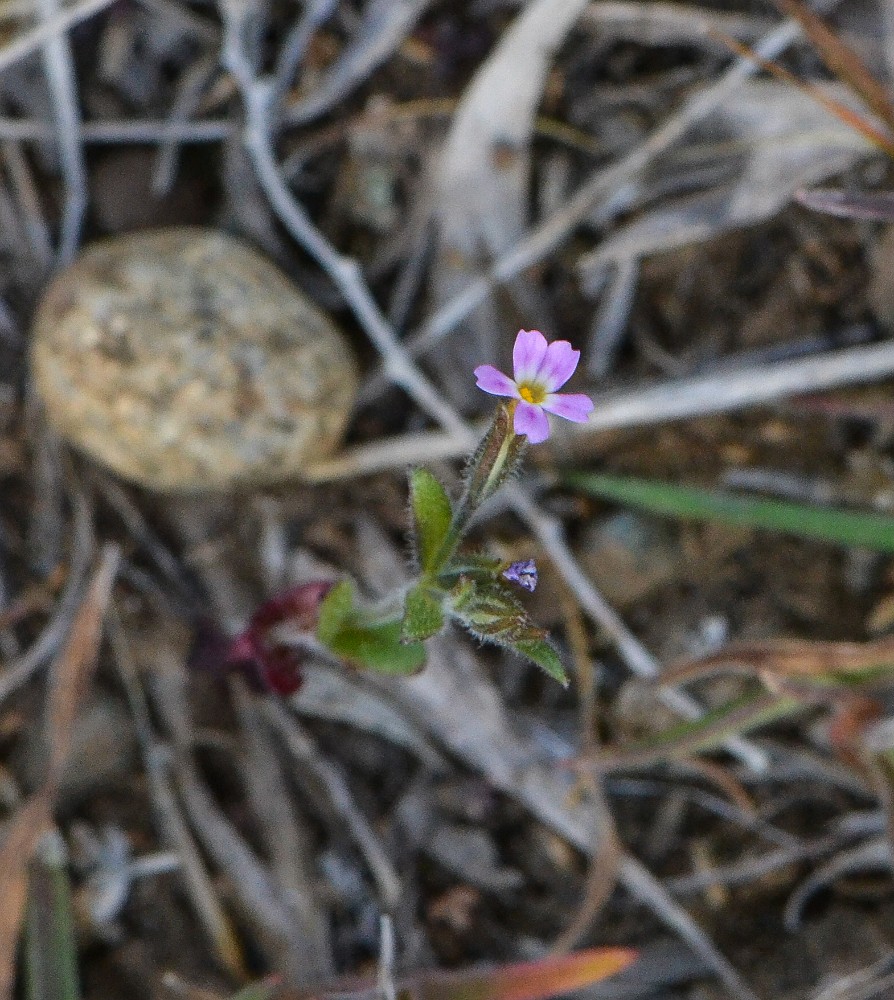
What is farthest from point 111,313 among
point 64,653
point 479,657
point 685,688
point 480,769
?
point 685,688

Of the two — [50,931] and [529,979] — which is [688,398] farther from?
[50,931]

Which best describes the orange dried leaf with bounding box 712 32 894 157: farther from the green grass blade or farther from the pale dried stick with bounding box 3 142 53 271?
the green grass blade

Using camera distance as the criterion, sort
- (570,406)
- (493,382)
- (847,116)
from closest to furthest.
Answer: (493,382) < (570,406) < (847,116)

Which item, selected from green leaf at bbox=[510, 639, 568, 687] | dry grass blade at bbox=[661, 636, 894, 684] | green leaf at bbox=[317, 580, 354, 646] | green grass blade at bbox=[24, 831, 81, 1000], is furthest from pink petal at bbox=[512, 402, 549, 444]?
green grass blade at bbox=[24, 831, 81, 1000]

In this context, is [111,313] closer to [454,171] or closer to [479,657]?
[454,171]

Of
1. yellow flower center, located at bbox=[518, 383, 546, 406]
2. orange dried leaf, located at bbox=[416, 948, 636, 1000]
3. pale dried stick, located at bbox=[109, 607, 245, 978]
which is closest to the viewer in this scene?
yellow flower center, located at bbox=[518, 383, 546, 406]

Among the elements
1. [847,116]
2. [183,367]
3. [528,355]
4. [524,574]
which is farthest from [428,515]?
[847,116]

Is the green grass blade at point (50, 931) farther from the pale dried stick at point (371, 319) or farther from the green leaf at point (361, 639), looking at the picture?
the pale dried stick at point (371, 319)

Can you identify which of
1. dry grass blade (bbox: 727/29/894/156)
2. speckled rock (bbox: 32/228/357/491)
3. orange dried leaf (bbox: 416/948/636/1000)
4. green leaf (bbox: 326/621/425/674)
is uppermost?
dry grass blade (bbox: 727/29/894/156)
